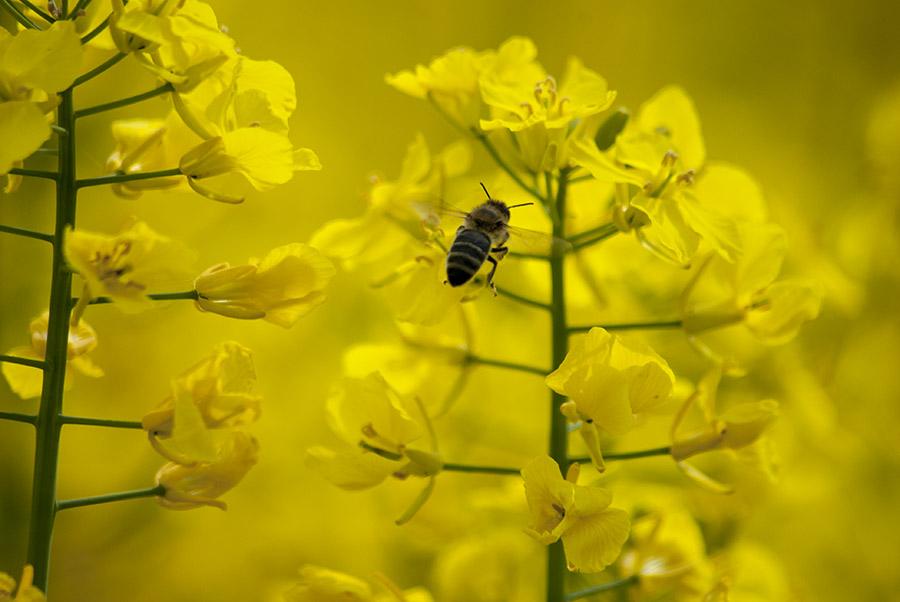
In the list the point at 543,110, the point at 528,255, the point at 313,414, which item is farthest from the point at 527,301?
the point at 313,414

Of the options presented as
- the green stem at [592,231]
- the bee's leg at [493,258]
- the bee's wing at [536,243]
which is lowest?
the bee's leg at [493,258]

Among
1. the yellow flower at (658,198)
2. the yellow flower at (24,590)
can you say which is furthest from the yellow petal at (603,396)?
the yellow flower at (24,590)

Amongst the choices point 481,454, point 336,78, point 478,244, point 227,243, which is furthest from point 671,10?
point 478,244

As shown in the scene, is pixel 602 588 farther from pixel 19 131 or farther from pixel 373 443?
pixel 19 131

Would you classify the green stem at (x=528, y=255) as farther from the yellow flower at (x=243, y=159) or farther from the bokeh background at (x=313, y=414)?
the bokeh background at (x=313, y=414)

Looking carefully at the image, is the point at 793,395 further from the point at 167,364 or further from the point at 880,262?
the point at 167,364

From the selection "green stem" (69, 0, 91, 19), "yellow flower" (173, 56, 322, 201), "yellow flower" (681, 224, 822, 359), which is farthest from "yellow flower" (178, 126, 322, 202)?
"yellow flower" (681, 224, 822, 359)

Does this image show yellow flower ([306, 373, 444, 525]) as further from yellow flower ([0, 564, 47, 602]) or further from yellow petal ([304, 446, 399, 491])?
yellow flower ([0, 564, 47, 602])
